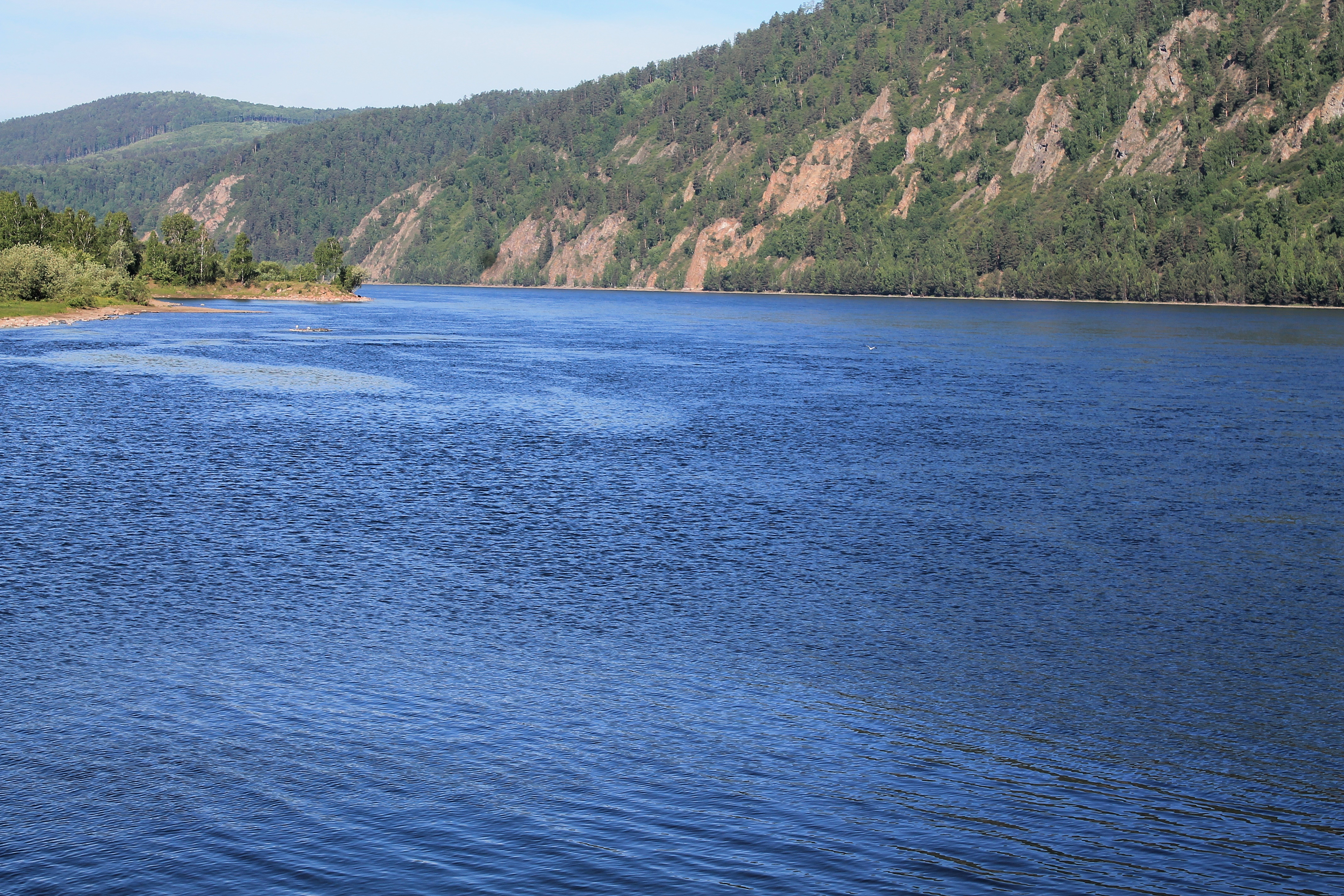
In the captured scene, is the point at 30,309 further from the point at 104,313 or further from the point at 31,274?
the point at 104,313

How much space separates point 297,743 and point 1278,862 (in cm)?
1543

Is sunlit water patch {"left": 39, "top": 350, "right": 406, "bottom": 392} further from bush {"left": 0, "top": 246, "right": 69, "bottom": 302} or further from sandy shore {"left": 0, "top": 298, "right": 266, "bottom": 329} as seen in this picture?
bush {"left": 0, "top": 246, "right": 69, "bottom": 302}

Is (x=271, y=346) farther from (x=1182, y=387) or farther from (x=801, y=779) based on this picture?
(x=801, y=779)

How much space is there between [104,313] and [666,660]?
521 ft

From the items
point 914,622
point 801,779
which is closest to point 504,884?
point 801,779

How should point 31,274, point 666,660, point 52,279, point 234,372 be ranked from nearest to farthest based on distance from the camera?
1. point 666,660
2. point 234,372
3. point 31,274
4. point 52,279

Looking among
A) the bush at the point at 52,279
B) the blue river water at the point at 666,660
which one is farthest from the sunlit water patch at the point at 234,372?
the bush at the point at 52,279

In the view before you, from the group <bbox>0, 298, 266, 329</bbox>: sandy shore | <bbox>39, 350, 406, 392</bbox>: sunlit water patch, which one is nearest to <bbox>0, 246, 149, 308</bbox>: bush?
<bbox>0, 298, 266, 329</bbox>: sandy shore

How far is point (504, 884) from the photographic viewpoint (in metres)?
16.2

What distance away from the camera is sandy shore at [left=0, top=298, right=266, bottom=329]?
138500 millimetres

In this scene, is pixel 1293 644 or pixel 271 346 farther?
pixel 271 346

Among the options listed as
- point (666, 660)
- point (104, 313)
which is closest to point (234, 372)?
point (666, 660)

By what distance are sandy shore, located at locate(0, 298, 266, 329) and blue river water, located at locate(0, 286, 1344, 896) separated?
8816 cm

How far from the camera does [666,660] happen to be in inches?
1013
